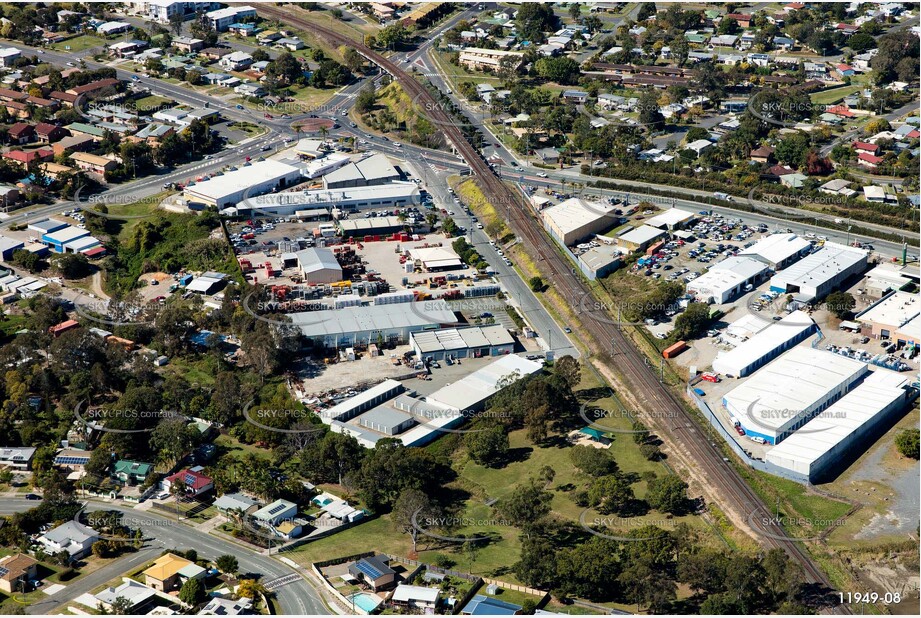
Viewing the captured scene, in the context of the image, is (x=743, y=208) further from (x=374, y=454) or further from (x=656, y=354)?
(x=374, y=454)

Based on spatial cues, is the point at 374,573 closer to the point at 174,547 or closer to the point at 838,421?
the point at 174,547

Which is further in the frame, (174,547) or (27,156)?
(27,156)

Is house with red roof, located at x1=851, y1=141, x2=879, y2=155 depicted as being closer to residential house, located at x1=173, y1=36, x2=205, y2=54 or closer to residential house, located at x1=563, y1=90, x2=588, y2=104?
residential house, located at x1=563, y1=90, x2=588, y2=104

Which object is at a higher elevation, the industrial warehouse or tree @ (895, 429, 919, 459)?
tree @ (895, 429, 919, 459)

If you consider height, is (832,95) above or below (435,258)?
above

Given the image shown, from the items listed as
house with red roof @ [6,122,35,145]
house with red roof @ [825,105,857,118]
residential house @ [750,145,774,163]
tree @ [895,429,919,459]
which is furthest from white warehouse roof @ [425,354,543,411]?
house with red roof @ [6,122,35,145]

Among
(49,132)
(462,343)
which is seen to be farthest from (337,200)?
(49,132)

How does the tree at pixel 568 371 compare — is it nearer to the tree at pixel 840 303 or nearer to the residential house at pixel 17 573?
the tree at pixel 840 303
